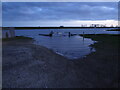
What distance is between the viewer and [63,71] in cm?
632

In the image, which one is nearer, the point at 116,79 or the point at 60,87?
the point at 60,87

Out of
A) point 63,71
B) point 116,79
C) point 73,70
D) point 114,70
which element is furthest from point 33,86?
point 114,70

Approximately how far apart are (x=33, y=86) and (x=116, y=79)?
13.3 ft

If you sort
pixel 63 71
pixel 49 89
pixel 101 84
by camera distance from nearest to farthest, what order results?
pixel 49 89
pixel 101 84
pixel 63 71

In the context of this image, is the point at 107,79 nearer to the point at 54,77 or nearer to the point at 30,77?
the point at 54,77

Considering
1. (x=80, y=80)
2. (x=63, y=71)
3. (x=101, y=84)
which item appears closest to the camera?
(x=101, y=84)

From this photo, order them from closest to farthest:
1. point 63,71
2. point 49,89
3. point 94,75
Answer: point 49,89
point 94,75
point 63,71

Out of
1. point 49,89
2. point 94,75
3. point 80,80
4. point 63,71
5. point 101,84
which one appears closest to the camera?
point 49,89

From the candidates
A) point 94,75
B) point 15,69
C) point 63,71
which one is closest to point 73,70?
point 63,71

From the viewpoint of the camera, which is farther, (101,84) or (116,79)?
(116,79)

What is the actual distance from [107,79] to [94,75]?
677 millimetres

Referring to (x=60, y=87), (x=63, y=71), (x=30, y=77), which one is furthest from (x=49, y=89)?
(x=63, y=71)

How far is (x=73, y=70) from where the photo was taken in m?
6.45

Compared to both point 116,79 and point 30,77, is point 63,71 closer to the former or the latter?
point 30,77
